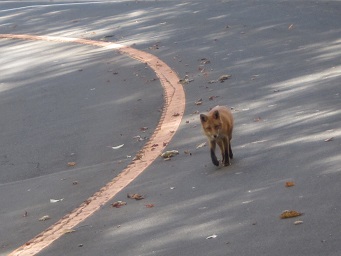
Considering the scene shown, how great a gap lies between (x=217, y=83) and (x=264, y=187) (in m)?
7.55

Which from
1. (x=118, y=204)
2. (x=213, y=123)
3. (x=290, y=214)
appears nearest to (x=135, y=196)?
(x=118, y=204)

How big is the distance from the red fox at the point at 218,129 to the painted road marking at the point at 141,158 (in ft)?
4.24

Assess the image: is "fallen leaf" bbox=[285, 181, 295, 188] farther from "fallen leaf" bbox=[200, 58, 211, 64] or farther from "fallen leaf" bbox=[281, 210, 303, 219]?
"fallen leaf" bbox=[200, 58, 211, 64]

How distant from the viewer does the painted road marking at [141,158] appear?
10539 millimetres

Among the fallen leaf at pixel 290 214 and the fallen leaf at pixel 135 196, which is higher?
the fallen leaf at pixel 290 214

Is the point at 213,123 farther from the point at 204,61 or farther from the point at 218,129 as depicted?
the point at 204,61

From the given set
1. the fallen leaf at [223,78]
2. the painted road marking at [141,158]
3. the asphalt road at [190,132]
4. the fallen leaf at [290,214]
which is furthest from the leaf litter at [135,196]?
the fallen leaf at [223,78]

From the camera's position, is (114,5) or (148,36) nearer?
(148,36)

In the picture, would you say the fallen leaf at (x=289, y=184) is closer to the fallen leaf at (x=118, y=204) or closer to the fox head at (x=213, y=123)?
the fox head at (x=213, y=123)

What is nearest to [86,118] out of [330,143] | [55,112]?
[55,112]

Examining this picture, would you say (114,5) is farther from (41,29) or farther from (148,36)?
(148,36)

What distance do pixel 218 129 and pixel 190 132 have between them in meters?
2.89

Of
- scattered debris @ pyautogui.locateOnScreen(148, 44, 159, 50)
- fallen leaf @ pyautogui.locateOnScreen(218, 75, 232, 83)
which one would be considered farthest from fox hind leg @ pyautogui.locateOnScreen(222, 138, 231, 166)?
scattered debris @ pyautogui.locateOnScreen(148, 44, 159, 50)

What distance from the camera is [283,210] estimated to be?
9469 millimetres
